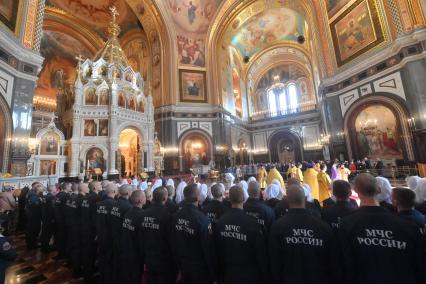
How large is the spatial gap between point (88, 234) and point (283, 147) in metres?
25.5

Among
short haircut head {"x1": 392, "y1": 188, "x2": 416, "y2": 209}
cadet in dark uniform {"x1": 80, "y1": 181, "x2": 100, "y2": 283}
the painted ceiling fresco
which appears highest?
the painted ceiling fresco

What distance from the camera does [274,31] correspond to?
81.7 feet

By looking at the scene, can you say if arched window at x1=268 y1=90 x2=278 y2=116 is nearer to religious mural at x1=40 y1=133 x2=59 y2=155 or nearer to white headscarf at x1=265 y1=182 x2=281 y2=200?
religious mural at x1=40 y1=133 x2=59 y2=155

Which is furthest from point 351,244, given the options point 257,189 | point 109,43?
point 109,43

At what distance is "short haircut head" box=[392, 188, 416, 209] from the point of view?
1.85m

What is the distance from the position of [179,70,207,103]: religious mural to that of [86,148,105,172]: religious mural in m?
8.49

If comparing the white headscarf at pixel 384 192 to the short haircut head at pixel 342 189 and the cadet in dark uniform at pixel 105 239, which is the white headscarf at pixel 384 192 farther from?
the cadet in dark uniform at pixel 105 239

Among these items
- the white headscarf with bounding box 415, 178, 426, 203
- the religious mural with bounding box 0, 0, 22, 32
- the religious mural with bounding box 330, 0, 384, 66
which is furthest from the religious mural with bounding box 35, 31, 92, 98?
the white headscarf with bounding box 415, 178, 426, 203

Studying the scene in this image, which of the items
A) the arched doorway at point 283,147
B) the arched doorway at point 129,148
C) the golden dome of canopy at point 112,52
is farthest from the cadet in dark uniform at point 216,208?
the arched doorway at point 283,147

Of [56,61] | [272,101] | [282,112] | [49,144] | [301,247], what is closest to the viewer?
[301,247]

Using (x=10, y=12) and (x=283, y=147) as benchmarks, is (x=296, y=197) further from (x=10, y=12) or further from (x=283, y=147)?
(x=283, y=147)

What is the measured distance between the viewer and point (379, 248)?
58.3 inches

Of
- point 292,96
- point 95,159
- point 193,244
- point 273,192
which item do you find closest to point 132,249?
point 193,244

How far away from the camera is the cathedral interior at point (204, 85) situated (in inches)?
400
